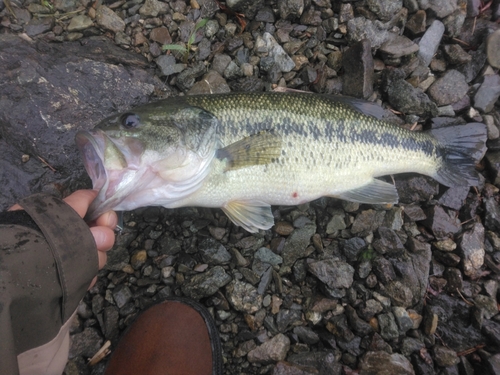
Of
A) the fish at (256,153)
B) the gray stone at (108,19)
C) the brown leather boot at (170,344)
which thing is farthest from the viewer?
the gray stone at (108,19)

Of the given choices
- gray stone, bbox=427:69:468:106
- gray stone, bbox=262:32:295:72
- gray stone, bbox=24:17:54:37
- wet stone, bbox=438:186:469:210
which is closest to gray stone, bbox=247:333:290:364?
wet stone, bbox=438:186:469:210

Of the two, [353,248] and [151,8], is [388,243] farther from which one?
[151,8]

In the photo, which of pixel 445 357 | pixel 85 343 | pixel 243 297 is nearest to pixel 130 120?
pixel 243 297

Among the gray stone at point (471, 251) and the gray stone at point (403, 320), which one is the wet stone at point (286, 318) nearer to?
the gray stone at point (403, 320)

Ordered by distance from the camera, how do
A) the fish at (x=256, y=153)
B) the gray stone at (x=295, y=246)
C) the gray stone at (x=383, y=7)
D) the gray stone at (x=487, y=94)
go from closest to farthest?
the fish at (x=256, y=153), the gray stone at (x=295, y=246), the gray stone at (x=383, y=7), the gray stone at (x=487, y=94)

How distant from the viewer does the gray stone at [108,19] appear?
371 cm

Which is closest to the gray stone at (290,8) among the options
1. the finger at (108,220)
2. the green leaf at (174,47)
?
the green leaf at (174,47)

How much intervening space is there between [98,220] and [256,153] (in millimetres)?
1370

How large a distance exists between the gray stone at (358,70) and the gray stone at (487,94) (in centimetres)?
132

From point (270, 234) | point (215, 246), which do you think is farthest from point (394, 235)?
point (215, 246)

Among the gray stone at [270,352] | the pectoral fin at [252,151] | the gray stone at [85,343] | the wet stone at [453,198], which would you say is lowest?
the gray stone at [85,343]

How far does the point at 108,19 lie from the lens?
3.72 metres

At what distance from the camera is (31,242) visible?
2.06 meters

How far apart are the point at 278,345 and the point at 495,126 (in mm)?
3470
